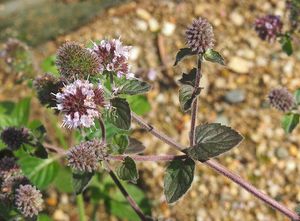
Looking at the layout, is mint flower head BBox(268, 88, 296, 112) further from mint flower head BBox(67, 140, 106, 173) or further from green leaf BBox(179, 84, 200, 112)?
mint flower head BBox(67, 140, 106, 173)

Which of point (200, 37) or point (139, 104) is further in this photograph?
point (139, 104)

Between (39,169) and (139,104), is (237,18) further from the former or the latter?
(39,169)

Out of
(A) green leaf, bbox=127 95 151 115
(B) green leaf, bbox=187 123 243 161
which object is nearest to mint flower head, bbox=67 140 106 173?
(B) green leaf, bbox=187 123 243 161

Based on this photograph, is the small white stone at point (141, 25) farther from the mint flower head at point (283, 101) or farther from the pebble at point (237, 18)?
the mint flower head at point (283, 101)

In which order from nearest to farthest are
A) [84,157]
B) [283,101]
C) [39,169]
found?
1. [84,157]
2. [283,101]
3. [39,169]

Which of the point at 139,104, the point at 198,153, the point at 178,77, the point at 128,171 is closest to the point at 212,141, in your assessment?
the point at 198,153

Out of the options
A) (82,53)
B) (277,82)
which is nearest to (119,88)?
(82,53)
